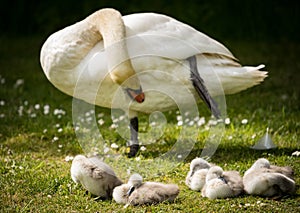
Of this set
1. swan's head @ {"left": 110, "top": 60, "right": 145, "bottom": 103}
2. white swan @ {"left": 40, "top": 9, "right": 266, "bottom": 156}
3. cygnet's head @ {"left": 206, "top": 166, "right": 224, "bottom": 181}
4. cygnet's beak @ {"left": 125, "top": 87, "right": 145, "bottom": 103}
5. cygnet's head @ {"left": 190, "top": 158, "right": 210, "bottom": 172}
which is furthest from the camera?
white swan @ {"left": 40, "top": 9, "right": 266, "bottom": 156}

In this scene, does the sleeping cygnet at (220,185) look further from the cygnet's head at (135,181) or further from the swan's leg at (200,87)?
the swan's leg at (200,87)

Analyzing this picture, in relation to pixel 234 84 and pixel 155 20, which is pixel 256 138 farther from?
pixel 155 20

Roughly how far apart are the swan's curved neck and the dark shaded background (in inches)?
216

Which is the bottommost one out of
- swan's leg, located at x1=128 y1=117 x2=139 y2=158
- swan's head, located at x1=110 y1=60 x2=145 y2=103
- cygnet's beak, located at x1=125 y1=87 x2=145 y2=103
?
swan's leg, located at x1=128 y1=117 x2=139 y2=158

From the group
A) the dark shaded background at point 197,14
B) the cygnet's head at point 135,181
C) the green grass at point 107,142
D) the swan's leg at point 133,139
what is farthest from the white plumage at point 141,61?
the dark shaded background at point 197,14

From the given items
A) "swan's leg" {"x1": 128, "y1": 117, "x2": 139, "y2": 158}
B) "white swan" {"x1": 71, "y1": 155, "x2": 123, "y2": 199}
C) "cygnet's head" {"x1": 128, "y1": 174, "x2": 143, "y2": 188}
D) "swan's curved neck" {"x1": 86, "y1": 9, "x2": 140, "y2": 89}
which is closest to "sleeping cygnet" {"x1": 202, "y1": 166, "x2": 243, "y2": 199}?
"cygnet's head" {"x1": 128, "y1": 174, "x2": 143, "y2": 188}

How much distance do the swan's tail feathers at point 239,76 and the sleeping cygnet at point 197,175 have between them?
1.17m

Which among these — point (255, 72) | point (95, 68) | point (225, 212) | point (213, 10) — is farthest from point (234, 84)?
point (213, 10)

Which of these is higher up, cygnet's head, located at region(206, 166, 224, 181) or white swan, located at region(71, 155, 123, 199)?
cygnet's head, located at region(206, 166, 224, 181)

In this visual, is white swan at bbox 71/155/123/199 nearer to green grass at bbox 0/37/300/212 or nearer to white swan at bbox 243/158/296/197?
green grass at bbox 0/37/300/212

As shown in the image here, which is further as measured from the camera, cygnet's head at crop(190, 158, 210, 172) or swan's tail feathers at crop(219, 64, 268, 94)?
swan's tail feathers at crop(219, 64, 268, 94)

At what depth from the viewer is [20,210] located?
14.4 feet

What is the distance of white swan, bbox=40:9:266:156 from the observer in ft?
17.8

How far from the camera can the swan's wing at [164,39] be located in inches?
217
